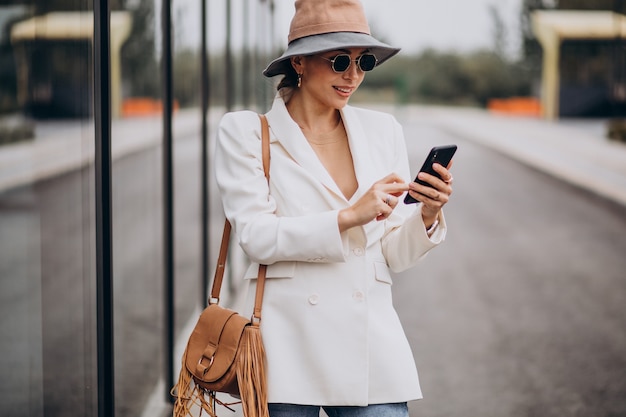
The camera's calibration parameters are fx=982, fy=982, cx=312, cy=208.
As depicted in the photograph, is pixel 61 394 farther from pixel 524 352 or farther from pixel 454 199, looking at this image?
pixel 454 199

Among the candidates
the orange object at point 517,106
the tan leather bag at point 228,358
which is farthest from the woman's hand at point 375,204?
the orange object at point 517,106

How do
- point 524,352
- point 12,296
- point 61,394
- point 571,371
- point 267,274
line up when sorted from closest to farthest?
1. point 12,296
2. point 267,274
3. point 61,394
4. point 571,371
5. point 524,352

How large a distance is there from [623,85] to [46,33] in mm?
21024

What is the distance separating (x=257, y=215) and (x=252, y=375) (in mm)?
363

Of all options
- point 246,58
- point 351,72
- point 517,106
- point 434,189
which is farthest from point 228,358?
point 517,106

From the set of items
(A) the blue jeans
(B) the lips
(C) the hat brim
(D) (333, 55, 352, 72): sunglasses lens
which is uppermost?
(C) the hat brim

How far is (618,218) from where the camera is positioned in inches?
457

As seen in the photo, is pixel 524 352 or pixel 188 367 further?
pixel 524 352

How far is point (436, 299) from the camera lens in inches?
300

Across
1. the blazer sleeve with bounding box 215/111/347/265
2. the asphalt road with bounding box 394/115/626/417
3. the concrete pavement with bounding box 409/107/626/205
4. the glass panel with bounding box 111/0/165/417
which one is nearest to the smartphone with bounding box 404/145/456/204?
the blazer sleeve with bounding box 215/111/347/265

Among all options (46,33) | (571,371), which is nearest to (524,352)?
(571,371)

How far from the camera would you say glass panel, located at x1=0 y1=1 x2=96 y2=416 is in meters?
2.12

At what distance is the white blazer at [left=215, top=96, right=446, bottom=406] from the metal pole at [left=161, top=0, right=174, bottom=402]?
1973mm

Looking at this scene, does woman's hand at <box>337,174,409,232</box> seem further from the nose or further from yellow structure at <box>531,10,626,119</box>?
yellow structure at <box>531,10,626,119</box>
